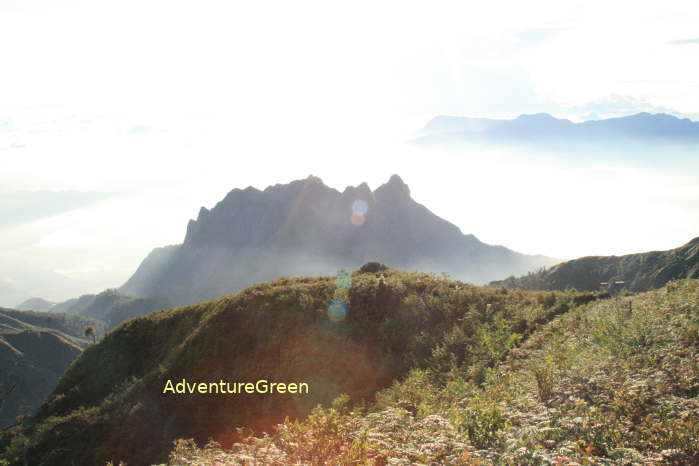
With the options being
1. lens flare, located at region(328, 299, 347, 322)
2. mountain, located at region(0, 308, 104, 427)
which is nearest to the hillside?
lens flare, located at region(328, 299, 347, 322)

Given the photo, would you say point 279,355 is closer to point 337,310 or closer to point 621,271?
point 337,310

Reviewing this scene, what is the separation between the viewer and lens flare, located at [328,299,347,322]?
22766 millimetres

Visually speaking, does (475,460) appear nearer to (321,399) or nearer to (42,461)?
(321,399)

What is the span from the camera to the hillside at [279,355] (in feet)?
58.6

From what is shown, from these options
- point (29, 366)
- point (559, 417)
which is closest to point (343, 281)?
point (559, 417)

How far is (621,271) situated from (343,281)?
423 feet

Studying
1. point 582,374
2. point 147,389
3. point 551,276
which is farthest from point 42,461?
point 551,276

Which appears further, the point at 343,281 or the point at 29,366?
the point at 29,366

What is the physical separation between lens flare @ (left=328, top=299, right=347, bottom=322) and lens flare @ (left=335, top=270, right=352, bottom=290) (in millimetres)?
1445

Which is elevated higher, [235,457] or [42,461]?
[235,457]

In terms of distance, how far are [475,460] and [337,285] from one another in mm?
19711

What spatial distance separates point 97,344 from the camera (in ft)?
103

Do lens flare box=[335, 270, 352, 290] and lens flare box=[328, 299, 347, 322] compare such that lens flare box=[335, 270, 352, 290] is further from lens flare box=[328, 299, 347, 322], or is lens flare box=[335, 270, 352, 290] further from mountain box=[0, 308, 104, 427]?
mountain box=[0, 308, 104, 427]

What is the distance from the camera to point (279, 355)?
2152 cm
